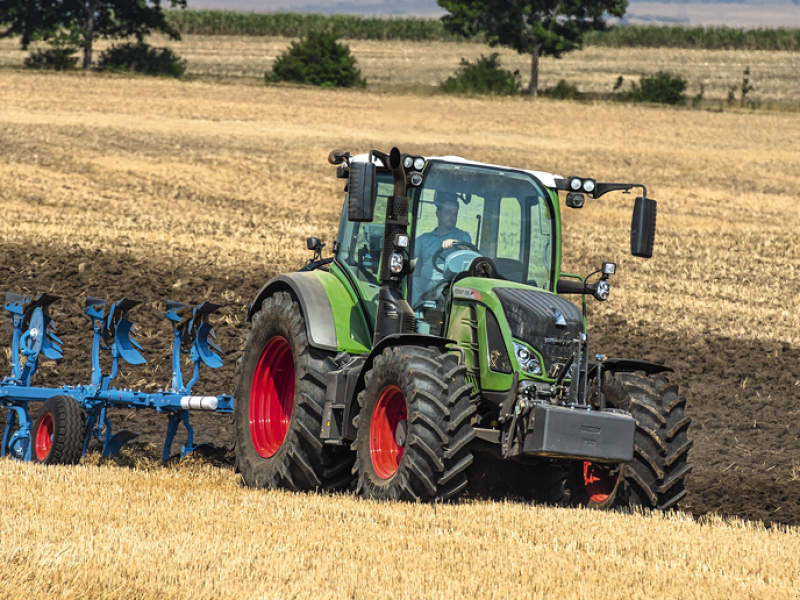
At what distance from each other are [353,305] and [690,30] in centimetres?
6622

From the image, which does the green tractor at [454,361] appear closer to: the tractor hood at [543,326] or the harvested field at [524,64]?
the tractor hood at [543,326]

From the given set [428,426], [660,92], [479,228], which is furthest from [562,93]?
[428,426]

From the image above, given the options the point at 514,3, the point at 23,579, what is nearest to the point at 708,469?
the point at 23,579

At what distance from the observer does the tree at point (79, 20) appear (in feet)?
153

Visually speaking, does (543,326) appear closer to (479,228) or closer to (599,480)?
(479,228)

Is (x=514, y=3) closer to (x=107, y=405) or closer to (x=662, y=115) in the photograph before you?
(x=662, y=115)

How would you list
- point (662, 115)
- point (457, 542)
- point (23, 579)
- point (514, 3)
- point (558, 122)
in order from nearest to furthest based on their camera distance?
point (23, 579) → point (457, 542) → point (558, 122) → point (662, 115) → point (514, 3)

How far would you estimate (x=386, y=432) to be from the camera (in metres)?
6.85

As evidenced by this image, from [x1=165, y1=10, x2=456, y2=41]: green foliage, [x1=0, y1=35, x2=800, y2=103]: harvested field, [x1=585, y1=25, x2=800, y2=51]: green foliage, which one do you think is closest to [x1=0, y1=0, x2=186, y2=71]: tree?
[x1=0, y1=35, x2=800, y2=103]: harvested field

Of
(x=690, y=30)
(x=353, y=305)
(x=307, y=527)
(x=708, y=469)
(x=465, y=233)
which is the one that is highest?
(x=690, y=30)

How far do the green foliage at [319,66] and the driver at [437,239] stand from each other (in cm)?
3961

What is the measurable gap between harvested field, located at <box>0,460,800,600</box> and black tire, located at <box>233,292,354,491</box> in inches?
15.5

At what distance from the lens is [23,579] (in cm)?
437

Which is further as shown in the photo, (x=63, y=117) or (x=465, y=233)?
(x=63, y=117)
